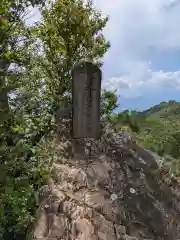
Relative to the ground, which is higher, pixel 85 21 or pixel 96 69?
pixel 85 21

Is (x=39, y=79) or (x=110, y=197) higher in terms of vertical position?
(x=39, y=79)

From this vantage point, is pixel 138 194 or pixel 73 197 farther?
pixel 138 194

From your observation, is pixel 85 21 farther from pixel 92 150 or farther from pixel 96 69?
pixel 92 150

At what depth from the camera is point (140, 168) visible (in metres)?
10.8

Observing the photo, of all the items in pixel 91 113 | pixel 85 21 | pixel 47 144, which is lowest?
pixel 47 144

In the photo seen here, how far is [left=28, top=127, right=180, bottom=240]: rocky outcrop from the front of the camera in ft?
27.0

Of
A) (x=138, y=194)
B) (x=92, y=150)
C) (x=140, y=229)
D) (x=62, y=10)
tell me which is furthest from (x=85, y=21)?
(x=140, y=229)

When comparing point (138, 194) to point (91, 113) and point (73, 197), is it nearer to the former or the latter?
point (73, 197)

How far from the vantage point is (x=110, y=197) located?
9.47 m

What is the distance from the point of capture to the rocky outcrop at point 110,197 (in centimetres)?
822

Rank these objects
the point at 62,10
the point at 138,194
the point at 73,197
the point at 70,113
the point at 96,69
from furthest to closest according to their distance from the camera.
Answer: the point at 62,10 → the point at 70,113 → the point at 96,69 → the point at 138,194 → the point at 73,197

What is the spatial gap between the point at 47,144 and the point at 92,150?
1.57m

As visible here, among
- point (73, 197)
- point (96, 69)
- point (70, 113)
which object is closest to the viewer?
point (73, 197)

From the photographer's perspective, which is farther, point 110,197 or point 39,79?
point 39,79
